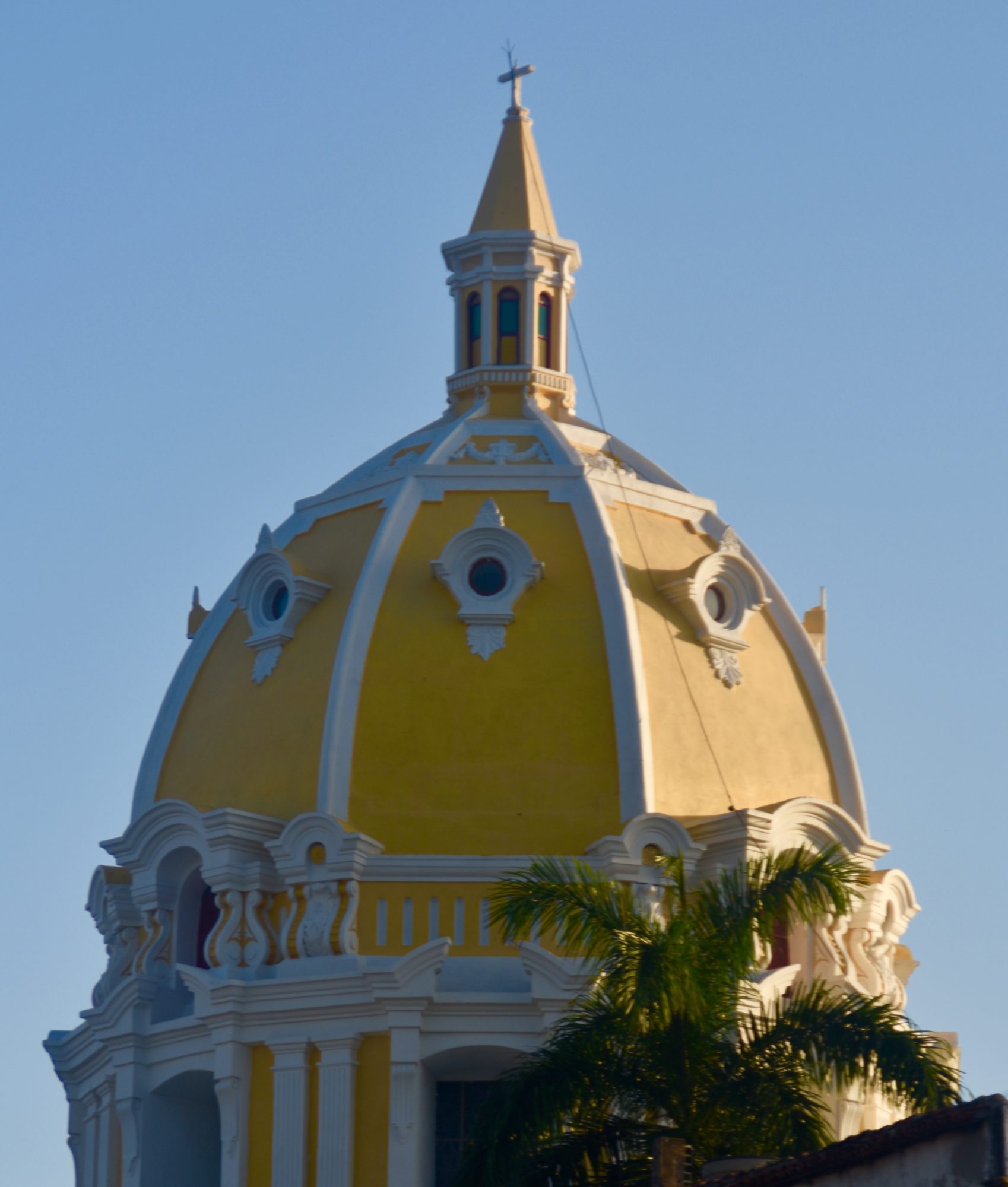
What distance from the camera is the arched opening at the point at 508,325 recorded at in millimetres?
48000

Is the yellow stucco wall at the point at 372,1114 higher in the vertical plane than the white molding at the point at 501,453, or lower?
lower

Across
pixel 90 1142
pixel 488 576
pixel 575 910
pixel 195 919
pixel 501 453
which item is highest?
pixel 501 453

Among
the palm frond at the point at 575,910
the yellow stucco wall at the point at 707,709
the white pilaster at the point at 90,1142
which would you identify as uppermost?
the yellow stucco wall at the point at 707,709

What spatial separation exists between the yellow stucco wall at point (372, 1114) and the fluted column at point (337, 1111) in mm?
82

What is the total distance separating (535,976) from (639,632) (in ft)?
17.8

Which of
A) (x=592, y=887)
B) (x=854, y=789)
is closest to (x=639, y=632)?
(x=854, y=789)

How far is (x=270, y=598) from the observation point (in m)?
44.6

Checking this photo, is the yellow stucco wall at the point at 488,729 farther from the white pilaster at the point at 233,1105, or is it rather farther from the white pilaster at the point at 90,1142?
the white pilaster at the point at 90,1142

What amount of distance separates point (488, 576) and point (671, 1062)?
15.9 m

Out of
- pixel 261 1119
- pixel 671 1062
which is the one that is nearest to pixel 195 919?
pixel 261 1119

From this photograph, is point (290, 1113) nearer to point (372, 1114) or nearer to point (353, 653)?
point (372, 1114)

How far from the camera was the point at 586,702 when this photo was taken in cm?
4234

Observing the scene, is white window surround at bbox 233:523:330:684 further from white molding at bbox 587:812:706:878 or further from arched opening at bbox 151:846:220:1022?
white molding at bbox 587:812:706:878

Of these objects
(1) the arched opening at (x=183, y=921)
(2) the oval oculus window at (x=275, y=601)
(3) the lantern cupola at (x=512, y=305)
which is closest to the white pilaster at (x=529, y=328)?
(3) the lantern cupola at (x=512, y=305)
